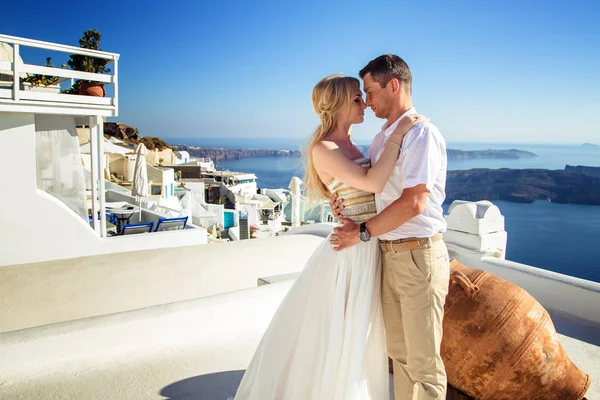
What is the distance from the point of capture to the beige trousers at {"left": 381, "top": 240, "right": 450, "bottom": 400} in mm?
2168

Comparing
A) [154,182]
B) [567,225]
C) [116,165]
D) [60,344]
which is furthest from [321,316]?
[567,225]

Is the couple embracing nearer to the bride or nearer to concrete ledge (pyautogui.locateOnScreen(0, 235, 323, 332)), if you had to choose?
the bride

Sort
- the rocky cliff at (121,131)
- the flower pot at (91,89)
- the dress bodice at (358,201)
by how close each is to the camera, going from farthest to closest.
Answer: the rocky cliff at (121,131)
the flower pot at (91,89)
the dress bodice at (358,201)

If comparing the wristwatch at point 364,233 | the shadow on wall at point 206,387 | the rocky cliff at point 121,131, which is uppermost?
the rocky cliff at point 121,131

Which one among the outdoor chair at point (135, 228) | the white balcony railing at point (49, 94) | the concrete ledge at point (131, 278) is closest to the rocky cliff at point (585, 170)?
the concrete ledge at point (131, 278)

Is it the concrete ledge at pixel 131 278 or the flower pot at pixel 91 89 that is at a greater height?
the flower pot at pixel 91 89

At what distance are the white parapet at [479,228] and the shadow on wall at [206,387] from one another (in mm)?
3465

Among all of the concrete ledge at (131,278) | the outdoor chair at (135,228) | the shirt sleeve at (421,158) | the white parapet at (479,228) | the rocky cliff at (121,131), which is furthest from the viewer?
the rocky cliff at (121,131)

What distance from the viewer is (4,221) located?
21.9ft

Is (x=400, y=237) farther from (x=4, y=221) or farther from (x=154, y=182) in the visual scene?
(x=154, y=182)

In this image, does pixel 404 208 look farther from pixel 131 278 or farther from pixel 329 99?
pixel 131 278

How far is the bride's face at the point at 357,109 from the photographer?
7.78 feet

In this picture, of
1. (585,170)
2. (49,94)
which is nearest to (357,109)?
(49,94)

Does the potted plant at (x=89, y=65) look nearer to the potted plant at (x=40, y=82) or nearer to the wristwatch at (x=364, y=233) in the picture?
the potted plant at (x=40, y=82)
